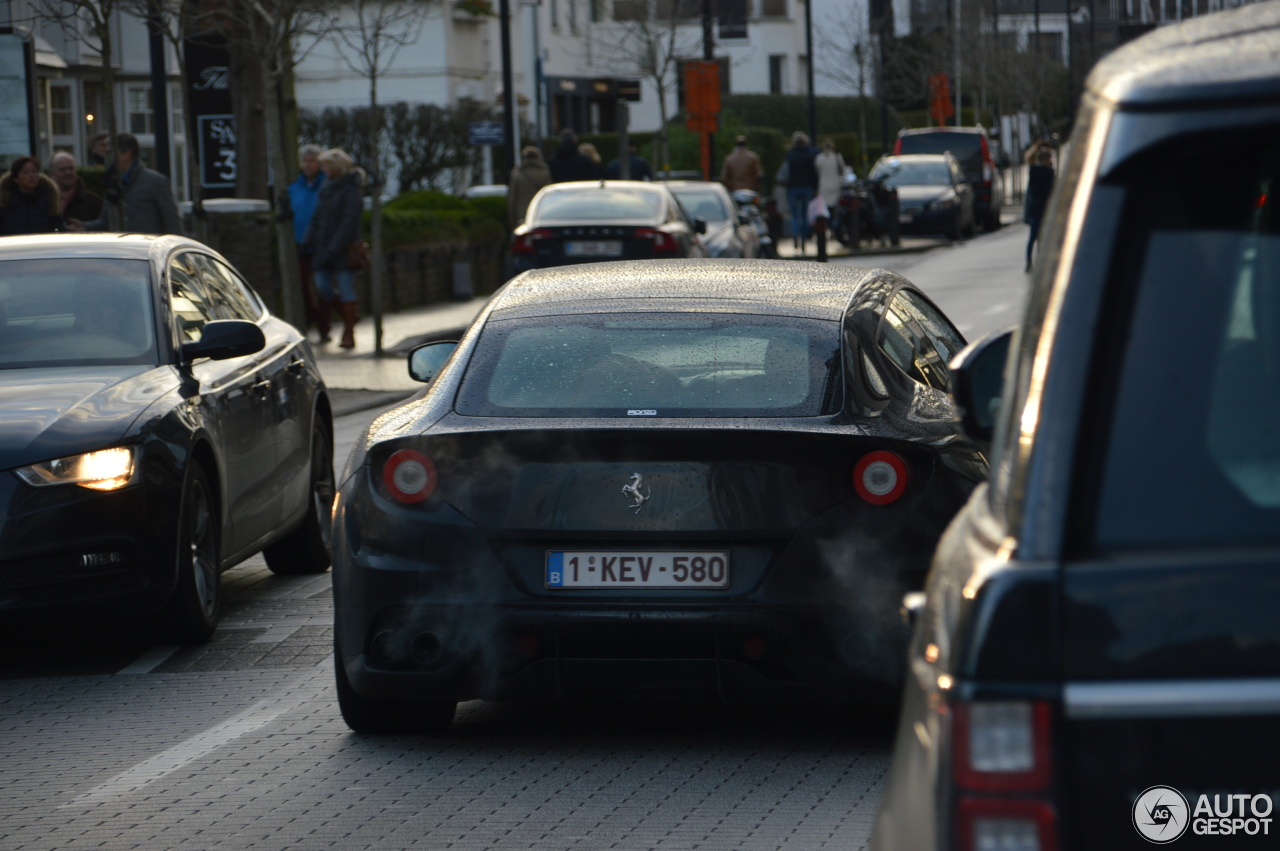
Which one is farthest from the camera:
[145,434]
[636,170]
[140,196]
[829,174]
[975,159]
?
[975,159]

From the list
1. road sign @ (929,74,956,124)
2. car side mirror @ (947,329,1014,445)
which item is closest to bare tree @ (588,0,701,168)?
road sign @ (929,74,956,124)

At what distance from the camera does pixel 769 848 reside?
4.79 m

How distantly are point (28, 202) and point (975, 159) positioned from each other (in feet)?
103

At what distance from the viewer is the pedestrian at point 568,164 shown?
2622 cm

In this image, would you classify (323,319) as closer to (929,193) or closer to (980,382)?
(980,382)

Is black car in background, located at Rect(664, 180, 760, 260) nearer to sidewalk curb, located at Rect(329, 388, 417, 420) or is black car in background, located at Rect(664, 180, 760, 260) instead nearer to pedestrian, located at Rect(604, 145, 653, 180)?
pedestrian, located at Rect(604, 145, 653, 180)

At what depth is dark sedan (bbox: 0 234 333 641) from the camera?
6.92 metres

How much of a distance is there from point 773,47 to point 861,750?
7765 centimetres

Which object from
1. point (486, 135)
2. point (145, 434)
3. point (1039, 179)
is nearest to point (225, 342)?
point (145, 434)

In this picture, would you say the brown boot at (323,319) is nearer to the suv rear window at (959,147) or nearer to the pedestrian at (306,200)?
the pedestrian at (306,200)

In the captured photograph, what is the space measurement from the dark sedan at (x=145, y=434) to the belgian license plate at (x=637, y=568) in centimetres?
227

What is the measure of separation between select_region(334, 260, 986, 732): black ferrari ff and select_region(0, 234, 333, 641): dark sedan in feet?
5.42

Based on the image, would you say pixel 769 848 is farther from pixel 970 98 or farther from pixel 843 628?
pixel 970 98

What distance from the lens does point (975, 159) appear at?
44656mm
